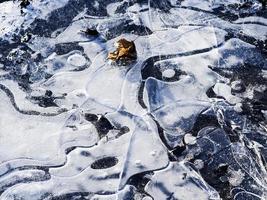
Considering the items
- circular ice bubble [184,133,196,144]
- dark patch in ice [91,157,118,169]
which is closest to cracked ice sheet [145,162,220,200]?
circular ice bubble [184,133,196,144]

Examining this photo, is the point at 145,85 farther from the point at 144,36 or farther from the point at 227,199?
the point at 227,199

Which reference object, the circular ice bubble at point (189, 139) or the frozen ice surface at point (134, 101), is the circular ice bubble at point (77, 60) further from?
the circular ice bubble at point (189, 139)

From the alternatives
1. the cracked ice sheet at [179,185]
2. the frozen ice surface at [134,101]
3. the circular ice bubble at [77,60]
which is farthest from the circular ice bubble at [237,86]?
the circular ice bubble at [77,60]

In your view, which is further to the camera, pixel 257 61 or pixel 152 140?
pixel 257 61

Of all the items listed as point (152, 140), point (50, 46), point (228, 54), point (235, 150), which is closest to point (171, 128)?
point (152, 140)

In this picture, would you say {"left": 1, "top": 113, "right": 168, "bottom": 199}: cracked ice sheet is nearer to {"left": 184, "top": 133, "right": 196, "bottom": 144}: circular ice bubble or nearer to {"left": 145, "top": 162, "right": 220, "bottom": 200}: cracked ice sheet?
{"left": 145, "top": 162, "right": 220, "bottom": 200}: cracked ice sheet
